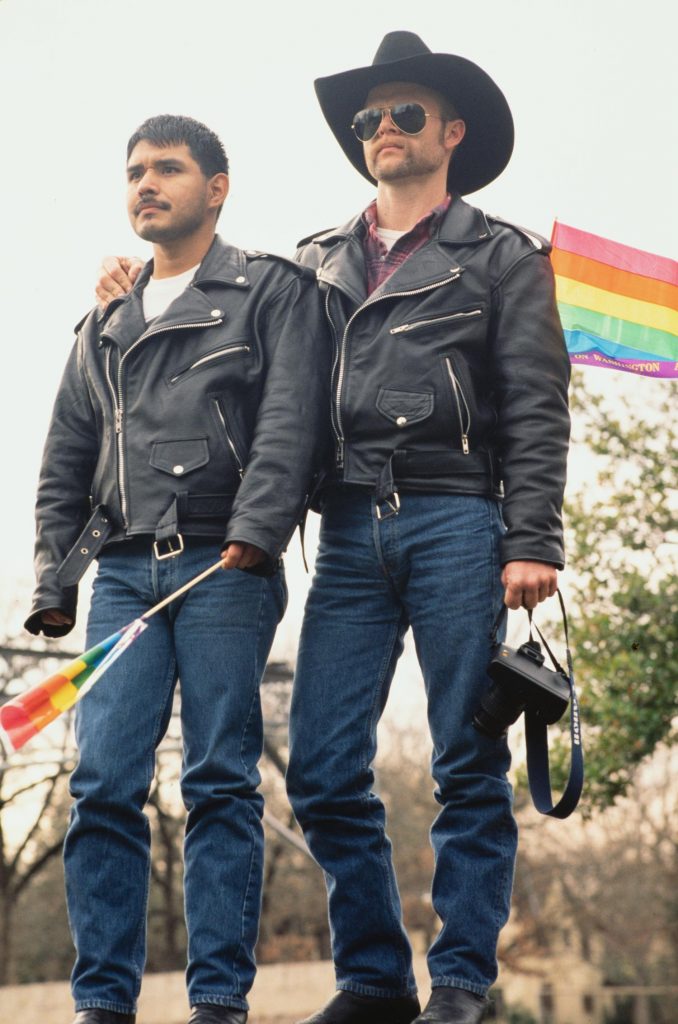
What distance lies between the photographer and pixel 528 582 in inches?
129

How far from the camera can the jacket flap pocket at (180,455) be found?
3311 mm

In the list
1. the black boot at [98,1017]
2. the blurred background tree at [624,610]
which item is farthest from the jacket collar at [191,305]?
the blurred background tree at [624,610]

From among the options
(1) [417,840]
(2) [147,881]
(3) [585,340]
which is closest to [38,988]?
(1) [417,840]

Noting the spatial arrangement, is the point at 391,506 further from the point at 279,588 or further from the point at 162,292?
the point at 162,292

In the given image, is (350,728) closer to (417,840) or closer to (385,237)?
(385,237)

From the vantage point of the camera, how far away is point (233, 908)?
3.08 metres

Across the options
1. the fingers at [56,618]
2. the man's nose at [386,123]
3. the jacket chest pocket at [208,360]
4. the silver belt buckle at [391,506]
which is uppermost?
the man's nose at [386,123]

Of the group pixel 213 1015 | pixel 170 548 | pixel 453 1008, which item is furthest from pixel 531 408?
pixel 213 1015

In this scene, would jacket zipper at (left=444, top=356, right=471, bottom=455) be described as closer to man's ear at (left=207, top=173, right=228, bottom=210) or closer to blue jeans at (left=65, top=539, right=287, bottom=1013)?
blue jeans at (left=65, top=539, right=287, bottom=1013)

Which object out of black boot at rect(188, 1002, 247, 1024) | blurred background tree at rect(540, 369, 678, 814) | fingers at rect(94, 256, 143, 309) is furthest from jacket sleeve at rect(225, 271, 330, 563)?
blurred background tree at rect(540, 369, 678, 814)

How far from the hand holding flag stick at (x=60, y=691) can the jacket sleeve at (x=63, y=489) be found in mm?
341

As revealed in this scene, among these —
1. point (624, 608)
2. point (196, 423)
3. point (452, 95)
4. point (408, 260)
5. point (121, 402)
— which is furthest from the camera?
point (624, 608)

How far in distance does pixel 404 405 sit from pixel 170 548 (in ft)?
2.31

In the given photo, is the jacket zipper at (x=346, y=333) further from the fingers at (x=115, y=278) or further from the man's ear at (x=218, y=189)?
the fingers at (x=115, y=278)
